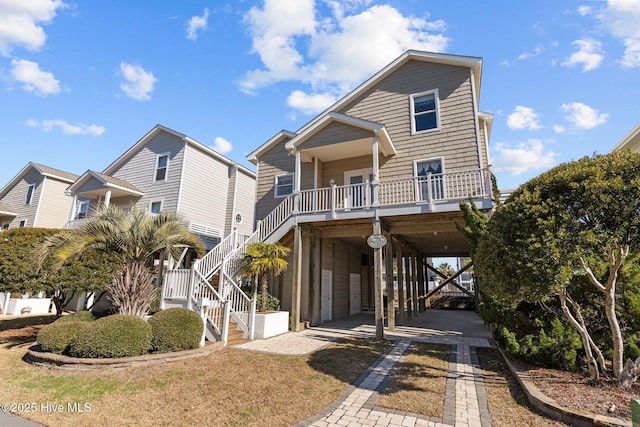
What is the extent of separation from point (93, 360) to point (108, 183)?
14324 millimetres

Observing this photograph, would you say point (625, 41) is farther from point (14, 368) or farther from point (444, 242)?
point (14, 368)

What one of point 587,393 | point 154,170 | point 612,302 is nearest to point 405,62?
point 612,302

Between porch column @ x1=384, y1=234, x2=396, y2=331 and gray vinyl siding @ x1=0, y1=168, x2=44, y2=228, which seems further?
gray vinyl siding @ x1=0, y1=168, x2=44, y2=228

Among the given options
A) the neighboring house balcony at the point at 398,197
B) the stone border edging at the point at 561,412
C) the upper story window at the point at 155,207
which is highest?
the upper story window at the point at 155,207

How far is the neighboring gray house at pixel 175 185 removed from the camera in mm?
17812

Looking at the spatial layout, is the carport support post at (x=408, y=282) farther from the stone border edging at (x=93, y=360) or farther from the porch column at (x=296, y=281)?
the stone border edging at (x=93, y=360)

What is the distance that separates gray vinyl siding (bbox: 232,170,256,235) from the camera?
2062 centimetres

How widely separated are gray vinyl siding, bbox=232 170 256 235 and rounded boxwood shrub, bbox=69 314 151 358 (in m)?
13.0

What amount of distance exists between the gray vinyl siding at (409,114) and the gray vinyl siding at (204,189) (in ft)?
34.3

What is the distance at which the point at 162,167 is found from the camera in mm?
18797

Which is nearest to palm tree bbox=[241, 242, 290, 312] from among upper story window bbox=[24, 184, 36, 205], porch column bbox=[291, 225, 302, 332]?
porch column bbox=[291, 225, 302, 332]

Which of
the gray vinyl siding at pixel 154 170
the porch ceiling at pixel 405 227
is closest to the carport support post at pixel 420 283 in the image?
the porch ceiling at pixel 405 227

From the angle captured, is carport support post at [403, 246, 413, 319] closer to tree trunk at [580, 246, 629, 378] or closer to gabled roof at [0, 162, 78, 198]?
tree trunk at [580, 246, 629, 378]

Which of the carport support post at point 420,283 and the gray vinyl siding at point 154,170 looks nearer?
the gray vinyl siding at point 154,170
